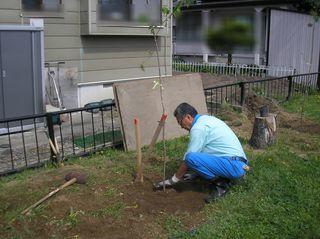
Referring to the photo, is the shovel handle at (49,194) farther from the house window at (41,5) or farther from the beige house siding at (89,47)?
the house window at (41,5)

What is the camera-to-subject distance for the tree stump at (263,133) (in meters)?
6.54

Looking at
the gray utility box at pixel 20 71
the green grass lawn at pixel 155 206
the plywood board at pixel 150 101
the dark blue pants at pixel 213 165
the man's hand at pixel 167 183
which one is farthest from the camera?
the gray utility box at pixel 20 71

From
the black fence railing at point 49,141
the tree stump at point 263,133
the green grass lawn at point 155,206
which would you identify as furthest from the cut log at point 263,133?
the black fence railing at point 49,141

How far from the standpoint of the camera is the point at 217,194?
14.8ft

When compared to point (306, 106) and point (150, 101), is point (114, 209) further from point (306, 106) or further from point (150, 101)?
point (306, 106)

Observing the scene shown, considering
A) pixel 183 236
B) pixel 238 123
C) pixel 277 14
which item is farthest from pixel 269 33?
pixel 183 236

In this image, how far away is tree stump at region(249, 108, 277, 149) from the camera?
21.5 feet

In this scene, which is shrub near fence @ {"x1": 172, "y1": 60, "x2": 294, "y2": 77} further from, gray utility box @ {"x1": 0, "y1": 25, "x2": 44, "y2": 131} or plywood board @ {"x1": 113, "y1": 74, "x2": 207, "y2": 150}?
gray utility box @ {"x1": 0, "y1": 25, "x2": 44, "y2": 131}

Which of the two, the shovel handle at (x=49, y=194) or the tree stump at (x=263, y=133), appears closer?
the shovel handle at (x=49, y=194)

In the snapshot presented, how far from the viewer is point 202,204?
4.39 metres

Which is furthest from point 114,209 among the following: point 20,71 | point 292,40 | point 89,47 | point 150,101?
point 292,40

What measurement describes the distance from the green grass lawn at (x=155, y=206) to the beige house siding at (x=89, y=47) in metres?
3.35

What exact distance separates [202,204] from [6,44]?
4306 millimetres

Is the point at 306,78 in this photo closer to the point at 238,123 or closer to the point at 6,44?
the point at 238,123
